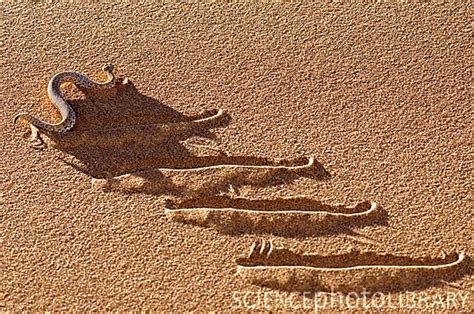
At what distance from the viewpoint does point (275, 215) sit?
3311 mm

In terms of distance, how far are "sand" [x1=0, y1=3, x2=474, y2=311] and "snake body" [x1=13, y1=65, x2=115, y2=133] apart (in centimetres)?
6

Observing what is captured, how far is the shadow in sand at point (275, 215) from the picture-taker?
3270 millimetres

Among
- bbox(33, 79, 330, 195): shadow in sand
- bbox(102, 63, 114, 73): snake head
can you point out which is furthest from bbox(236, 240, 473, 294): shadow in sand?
bbox(102, 63, 114, 73): snake head

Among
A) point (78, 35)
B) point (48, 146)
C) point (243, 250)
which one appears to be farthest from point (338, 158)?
point (78, 35)

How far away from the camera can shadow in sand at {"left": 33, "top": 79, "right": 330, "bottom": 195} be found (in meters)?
3.48

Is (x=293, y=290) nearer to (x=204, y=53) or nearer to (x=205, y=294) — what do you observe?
(x=205, y=294)

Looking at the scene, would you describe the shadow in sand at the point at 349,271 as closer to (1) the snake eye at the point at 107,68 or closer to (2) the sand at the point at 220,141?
(2) the sand at the point at 220,141

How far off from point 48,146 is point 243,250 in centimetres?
127

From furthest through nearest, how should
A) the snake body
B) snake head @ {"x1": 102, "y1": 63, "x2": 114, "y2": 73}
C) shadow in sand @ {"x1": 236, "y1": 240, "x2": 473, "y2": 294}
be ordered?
snake head @ {"x1": 102, "y1": 63, "x2": 114, "y2": 73}
the snake body
shadow in sand @ {"x1": 236, "y1": 240, "x2": 473, "y2": 294}

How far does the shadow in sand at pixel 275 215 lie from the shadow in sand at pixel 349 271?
0.46ft

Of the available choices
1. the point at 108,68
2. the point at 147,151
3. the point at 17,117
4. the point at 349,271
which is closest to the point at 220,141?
the point at 147,151

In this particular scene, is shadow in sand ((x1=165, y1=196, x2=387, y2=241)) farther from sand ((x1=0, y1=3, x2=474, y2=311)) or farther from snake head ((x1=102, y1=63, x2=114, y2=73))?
snake head ((x1=102, y1=63, x2=114, y2=73))

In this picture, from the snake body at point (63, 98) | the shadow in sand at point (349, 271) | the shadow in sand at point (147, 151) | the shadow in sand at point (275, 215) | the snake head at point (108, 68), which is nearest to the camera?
the shadow in sand at point (349, 271)

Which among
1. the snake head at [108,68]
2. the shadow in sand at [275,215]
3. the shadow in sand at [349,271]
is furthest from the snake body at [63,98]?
the shadow in sand at [349,271]
